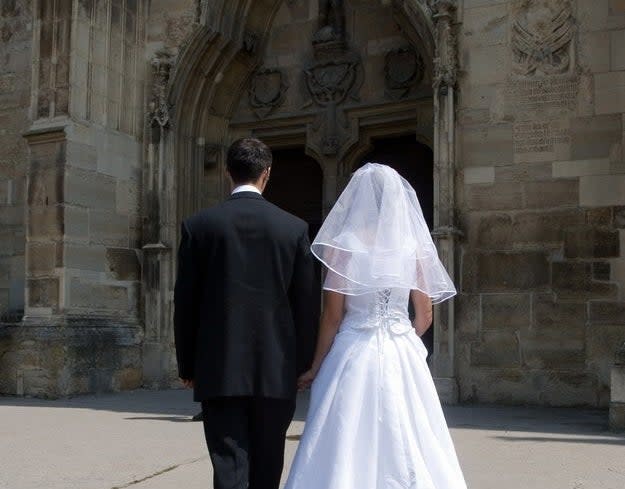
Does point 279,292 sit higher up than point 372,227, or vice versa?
point 372,227

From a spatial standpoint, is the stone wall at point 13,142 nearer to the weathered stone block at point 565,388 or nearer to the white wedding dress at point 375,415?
the weathered stone block at point 565,388

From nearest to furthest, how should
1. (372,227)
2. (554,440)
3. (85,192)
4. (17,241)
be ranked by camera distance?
(372,227), (554,440), (85,192), (17,241)

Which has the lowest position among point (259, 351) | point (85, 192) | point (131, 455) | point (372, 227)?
point (131, 455)

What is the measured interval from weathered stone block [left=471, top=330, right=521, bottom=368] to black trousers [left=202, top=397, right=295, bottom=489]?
6328mm

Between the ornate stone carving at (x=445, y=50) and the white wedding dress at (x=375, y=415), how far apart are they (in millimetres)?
6315

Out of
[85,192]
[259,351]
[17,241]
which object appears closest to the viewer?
[259,351]

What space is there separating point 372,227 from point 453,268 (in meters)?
5.85

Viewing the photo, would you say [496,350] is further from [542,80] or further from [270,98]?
[270,98]

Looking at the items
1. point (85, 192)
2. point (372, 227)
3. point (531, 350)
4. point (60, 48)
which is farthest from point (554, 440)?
point (60, 48)

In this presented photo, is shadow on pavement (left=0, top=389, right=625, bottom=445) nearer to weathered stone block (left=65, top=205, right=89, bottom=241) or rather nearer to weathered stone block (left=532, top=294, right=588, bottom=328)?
weathered stone block (left=532, top=294, right=588, bottom=328)

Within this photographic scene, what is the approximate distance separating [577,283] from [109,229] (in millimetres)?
5792

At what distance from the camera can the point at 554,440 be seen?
7.02m

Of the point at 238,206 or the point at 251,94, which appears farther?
the point at 251,94

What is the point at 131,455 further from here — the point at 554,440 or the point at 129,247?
the point at 129,247
